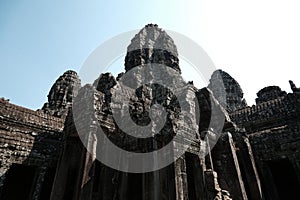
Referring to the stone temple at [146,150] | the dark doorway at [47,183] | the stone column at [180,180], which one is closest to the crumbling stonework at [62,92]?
the stone temple at [146,150]

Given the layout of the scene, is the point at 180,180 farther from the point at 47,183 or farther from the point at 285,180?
the point at 285,180

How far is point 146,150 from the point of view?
6.48 m

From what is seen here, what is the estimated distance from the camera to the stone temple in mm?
6707

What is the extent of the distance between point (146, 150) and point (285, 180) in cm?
1062

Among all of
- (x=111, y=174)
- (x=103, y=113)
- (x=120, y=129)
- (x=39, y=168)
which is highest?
(x=103, y=113)

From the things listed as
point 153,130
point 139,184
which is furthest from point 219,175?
point 153,130

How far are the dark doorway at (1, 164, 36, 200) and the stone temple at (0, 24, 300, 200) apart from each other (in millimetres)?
50

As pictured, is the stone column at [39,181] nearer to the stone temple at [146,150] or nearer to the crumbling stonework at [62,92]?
the stone temple at [146,150]

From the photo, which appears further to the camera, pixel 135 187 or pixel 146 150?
pixel 135 187

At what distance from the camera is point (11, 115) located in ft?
39.1

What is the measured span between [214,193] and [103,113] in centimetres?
487

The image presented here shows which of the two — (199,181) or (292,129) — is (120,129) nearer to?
(199,181)

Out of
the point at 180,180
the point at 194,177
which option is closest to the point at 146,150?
the point at 180,180

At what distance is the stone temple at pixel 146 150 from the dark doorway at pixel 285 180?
0.17 ft
